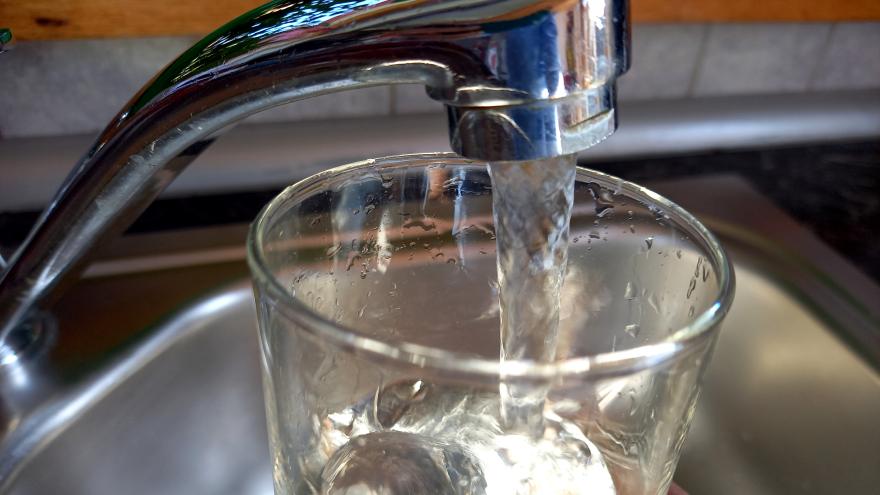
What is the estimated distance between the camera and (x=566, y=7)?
22 centimetres

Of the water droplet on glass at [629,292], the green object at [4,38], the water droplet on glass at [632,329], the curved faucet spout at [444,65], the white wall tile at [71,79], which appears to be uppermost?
the curved faucet spout at [444,65]

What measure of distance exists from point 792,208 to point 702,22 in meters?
0.17

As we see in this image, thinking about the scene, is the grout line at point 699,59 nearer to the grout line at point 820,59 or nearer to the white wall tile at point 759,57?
the white wall tile at point 759,57

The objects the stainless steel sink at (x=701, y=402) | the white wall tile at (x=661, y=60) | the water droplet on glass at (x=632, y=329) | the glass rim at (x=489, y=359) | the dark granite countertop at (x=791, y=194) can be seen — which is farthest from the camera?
the white wall tile at (x=661, y=60)

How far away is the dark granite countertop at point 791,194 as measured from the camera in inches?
21.2

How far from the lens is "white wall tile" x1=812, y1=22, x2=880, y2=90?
73 centimetres

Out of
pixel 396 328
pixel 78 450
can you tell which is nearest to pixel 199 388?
pixel 78 450

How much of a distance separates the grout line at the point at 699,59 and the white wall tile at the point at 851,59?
0.13 meters

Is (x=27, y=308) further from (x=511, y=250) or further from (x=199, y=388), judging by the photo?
(x=511, y=250)

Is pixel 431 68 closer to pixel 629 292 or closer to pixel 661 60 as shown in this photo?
pixel 629 292

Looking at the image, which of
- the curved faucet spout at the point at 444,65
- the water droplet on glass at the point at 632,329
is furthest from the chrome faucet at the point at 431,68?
the water droplet on glass at the point at 632,329

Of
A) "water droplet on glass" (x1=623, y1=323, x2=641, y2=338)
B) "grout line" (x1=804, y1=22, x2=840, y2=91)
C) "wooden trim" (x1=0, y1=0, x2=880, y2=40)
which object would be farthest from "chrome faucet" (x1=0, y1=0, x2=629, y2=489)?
"grout line" (x1=804, y1=22, x2=840, y2=91)

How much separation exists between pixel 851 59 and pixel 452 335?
0.57 m

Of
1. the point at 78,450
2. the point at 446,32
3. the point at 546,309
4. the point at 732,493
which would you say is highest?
the point at 446,32
